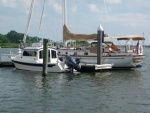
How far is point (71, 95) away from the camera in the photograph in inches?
818

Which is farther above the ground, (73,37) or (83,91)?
(73,37)

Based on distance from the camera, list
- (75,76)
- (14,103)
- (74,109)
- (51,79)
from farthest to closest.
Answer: (75,76)
(51,79)
(14,103)
(74,109)

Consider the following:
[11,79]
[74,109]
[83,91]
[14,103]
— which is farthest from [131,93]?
[11,79]

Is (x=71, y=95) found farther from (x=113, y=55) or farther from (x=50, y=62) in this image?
(x=113, y=55)

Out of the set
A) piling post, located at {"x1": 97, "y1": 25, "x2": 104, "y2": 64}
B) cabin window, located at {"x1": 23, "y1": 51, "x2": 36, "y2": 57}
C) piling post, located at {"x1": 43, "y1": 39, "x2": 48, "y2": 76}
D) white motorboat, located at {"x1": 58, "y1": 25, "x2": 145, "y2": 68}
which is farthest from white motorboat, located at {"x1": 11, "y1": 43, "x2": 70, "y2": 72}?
white motorboat, located at {"x1": 58, "y1": 25, "x2": 145, "y2": 68}

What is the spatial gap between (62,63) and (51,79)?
15.6 ft

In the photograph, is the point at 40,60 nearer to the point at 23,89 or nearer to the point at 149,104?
the point at 23,89

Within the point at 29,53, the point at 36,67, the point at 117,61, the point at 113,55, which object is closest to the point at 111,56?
the point at 113,55

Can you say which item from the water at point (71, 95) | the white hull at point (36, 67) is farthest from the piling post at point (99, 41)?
the water at point (71, 95)

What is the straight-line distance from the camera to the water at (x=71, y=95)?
17234 mm

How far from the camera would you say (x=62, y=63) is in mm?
32594

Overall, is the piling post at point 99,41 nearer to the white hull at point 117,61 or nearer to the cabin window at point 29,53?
the white hull at point 117,61

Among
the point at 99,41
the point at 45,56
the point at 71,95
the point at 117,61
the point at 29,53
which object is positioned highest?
the point at 99,41

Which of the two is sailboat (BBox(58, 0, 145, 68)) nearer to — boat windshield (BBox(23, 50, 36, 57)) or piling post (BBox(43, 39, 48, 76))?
boat windshield (BBox(23, 50, 36, 57))
